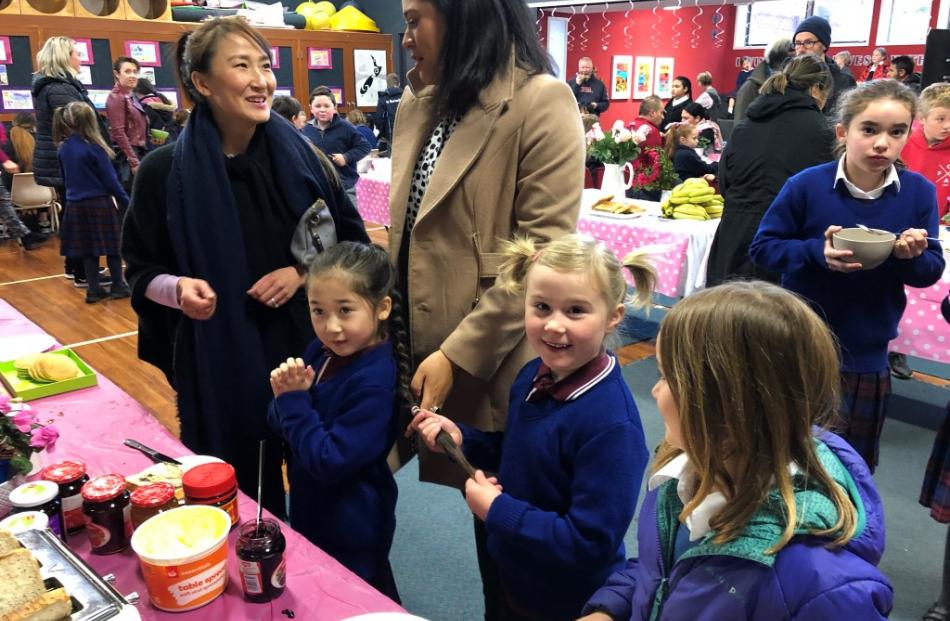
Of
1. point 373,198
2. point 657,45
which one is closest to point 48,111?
point 373,198

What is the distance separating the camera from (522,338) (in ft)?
4.79

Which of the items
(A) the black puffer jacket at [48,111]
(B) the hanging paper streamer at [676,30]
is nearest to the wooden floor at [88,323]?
(A) the black puffer jacket at [48,111]

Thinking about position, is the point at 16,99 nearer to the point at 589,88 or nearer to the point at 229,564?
the point at 589,88

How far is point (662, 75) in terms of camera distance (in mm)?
12211

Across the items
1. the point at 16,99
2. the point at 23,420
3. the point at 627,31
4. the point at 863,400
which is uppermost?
the point at 627,31

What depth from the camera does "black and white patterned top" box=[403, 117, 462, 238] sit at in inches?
60.0

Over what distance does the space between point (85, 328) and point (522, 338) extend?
410 cm

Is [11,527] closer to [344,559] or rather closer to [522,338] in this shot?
[344,559]

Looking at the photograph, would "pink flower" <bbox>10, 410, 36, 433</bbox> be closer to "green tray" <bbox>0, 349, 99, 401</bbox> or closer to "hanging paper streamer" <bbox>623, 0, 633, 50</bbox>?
"green tray" <bbox>0, 349, 99, 401</bbox>

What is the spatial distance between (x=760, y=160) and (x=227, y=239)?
2214 mm

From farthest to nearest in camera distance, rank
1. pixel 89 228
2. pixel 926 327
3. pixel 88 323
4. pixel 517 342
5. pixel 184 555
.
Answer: pixel 89 228, pixel 88 323, pixel 926 327, pixel 517 342, pixel 184 555

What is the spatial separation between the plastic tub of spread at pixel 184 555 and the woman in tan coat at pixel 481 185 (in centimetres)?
46

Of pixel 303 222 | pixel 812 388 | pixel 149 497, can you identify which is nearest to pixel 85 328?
pixel 303 222

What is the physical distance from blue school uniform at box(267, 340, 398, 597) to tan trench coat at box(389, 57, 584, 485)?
15cm
